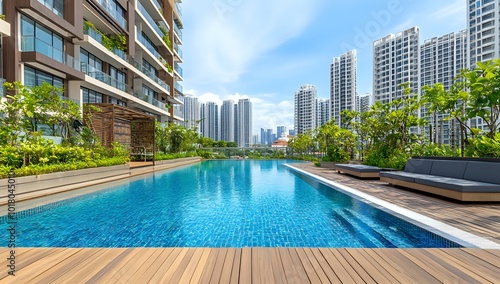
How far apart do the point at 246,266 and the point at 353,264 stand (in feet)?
3.56

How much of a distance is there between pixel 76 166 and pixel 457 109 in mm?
13879

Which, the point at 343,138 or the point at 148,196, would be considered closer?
the point at 148,196

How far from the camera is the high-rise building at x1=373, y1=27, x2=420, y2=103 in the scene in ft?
238

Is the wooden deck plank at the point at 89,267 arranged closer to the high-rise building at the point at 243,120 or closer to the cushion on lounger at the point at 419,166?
the cushion on lounger at the point at 419,166

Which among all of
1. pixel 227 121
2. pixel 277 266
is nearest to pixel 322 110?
pixel 227 121

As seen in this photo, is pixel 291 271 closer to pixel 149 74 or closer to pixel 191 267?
pixel 191 267

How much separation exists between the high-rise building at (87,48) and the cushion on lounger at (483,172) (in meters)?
17.8

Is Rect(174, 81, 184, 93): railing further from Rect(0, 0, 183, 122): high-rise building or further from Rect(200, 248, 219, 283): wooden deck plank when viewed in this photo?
Rect(200, 248, 219, 283): wooden deck plank

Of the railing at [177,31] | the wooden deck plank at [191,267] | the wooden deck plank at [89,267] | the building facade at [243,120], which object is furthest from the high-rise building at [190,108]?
the wooden deck plank at [191,267]

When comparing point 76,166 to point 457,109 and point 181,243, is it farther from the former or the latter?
point 457,109

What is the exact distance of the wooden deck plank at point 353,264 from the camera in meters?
2.24

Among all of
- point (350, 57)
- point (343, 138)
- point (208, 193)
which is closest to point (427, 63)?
point (350, 57)

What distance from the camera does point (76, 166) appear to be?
9.11 metres

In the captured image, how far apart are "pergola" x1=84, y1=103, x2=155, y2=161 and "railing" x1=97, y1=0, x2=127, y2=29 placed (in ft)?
25.9
